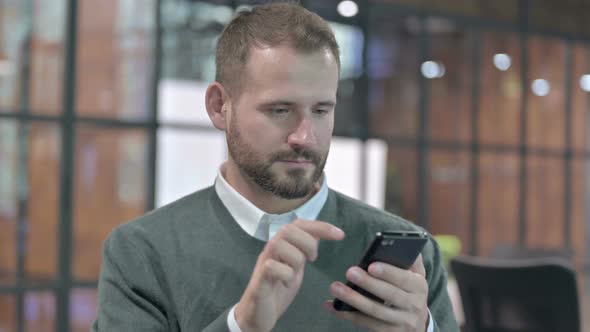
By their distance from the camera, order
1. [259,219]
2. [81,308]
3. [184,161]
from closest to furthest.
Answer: [259,219] < [81,308] < [184,161]

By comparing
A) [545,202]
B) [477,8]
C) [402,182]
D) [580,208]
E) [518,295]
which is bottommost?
[580,208]

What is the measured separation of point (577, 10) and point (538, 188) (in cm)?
231

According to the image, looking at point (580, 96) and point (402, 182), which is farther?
point (580, 96)

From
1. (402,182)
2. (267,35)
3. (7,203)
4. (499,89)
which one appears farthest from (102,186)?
(267,35)

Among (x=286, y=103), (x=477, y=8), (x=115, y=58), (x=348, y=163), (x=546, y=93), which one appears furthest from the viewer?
(x=546, y=93)

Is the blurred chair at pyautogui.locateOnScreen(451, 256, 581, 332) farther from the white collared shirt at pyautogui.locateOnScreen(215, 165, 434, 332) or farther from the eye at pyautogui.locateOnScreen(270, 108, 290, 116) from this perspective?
the eye at pyautogui.locateOnScreen(270, 108, 290, 116)

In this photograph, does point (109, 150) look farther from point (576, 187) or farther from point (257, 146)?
point (576, 187)

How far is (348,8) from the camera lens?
835cm

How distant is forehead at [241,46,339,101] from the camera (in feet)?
5.01

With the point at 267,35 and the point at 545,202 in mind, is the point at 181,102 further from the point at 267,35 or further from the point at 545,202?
the point at 267,35

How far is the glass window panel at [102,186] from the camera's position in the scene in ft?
21.8

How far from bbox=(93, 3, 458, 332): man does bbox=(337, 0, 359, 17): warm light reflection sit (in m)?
6.66

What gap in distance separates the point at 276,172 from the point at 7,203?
5.26 m

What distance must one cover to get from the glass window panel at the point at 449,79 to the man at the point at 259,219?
7.66m
